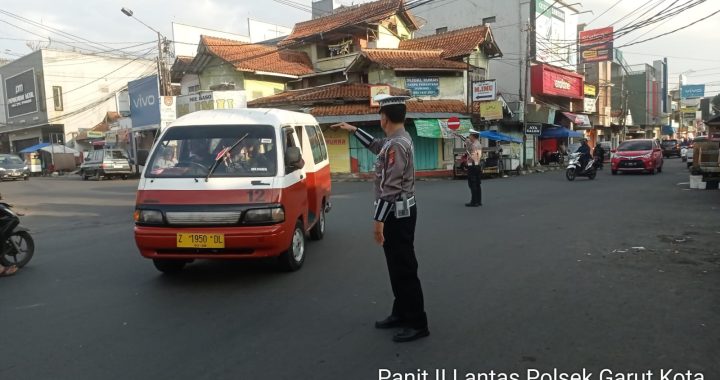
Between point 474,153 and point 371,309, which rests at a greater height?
point 474,153

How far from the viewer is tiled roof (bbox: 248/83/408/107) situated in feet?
77.8

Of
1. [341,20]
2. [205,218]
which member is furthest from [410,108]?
[205,218]

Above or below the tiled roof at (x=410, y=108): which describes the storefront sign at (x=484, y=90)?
above

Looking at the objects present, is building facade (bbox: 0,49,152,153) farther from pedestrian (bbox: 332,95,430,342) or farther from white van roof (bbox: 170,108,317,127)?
pedestrian (bbox: 332,95,430,342)

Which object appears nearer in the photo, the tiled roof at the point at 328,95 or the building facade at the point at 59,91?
the tiled roof at the point at 328,95

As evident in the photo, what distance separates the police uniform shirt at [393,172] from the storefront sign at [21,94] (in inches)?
1903

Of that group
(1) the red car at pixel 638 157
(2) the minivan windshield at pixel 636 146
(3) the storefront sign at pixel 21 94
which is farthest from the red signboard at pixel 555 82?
(3) the storefront sign at pixel 21 94

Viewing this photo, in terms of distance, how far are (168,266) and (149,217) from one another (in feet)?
2.75

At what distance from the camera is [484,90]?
23.2 metres

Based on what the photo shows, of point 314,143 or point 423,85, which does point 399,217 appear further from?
point 423,85

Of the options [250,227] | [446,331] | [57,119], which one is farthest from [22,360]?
[57,119]

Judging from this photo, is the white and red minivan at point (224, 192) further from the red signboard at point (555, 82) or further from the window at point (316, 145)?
the red signboard at point (555, 82)

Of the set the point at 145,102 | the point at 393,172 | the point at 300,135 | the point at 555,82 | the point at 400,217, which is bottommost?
the point at 400,217

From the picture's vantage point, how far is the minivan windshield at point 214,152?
5.54m
